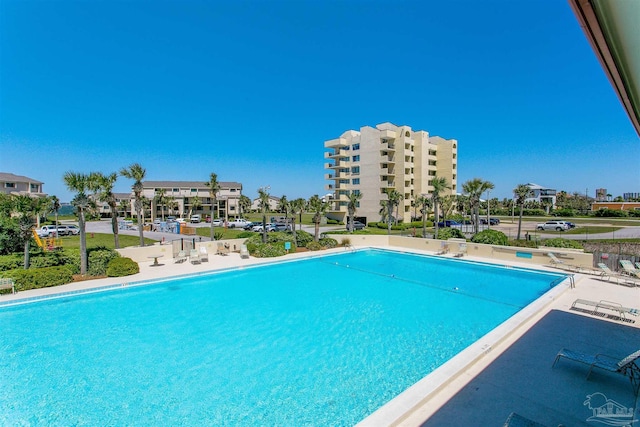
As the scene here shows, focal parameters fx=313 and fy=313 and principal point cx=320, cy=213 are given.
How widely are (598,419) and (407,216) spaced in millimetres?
45897

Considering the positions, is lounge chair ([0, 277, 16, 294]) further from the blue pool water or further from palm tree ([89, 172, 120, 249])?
palm tree ([89, 172, 120, 249])

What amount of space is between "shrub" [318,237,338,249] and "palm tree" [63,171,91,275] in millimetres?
15003

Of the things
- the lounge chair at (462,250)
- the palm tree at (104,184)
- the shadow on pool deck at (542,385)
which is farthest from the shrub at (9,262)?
the lounge chair at (462,250)

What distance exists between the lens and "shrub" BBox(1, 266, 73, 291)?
43.5ft

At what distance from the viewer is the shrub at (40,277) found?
13.3 meters

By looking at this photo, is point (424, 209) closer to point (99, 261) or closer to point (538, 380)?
point (538, 380)

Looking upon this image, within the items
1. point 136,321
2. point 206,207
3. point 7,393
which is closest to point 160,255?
point 136,321

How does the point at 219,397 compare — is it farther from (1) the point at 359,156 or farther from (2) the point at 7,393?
(1) the point at 359,156

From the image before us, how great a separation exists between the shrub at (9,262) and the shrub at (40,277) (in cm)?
132

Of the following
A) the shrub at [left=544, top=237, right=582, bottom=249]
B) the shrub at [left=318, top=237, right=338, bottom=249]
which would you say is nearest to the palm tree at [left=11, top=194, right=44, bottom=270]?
the shrub at [left=318, top=237, right=338, bottom=249]

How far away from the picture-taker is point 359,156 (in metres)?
53.6

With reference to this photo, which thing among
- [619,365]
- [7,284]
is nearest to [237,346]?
[619,365]

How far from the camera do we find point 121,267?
15836 mm

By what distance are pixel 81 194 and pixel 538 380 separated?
19.0m
